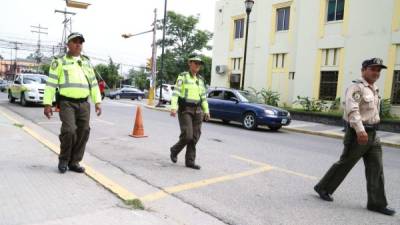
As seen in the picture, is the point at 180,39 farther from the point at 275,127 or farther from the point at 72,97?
the point at 72,97

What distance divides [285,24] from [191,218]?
21.6 meters

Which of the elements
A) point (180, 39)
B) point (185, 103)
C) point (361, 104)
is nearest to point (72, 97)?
point (185, 103)

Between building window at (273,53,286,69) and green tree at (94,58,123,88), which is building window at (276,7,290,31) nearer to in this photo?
building window at (273,53,286,69)

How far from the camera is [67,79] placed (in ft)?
18.4

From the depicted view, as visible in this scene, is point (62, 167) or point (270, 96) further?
point (270, 96)

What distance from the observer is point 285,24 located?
2419cm

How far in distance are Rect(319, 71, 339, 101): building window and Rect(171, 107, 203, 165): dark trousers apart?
51.5 ft

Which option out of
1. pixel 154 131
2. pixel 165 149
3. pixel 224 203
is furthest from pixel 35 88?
pixel 224 203

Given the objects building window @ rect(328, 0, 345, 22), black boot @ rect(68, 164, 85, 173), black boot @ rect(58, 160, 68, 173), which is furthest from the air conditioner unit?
black boot @ rect(58, 160, 68, 173)

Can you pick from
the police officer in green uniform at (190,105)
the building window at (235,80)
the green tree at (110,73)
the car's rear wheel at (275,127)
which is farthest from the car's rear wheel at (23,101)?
the green tree at (110,73)

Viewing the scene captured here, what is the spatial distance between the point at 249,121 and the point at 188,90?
27.4 feet

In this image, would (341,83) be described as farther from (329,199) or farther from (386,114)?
(329,199)

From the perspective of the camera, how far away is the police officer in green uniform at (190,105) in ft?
21.3

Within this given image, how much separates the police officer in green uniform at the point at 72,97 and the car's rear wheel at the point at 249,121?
367 inches
